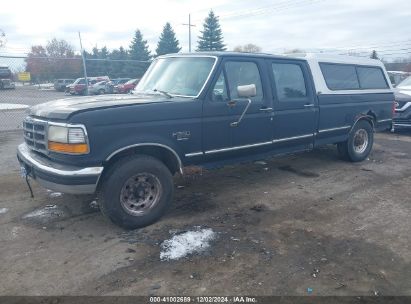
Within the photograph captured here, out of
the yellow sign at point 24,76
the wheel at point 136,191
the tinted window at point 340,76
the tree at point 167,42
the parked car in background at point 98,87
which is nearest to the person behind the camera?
the wheel at point 136,191

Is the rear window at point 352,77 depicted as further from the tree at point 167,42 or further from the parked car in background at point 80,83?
the tree at point 167,42

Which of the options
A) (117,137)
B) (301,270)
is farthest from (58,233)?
(301,270)

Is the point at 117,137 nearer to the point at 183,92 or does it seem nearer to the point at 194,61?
the point at 183,92

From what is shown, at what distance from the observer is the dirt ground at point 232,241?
3188 millimetres

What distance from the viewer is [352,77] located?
6.97 metres

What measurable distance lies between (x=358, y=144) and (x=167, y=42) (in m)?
45.3

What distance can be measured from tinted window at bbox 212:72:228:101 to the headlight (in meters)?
1.77

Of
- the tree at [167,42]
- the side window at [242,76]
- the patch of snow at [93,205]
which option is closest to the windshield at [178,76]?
the side window at [242,76]

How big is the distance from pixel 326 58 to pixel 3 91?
500 inches

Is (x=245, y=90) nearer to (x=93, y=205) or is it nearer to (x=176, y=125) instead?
(x=176, y=125)

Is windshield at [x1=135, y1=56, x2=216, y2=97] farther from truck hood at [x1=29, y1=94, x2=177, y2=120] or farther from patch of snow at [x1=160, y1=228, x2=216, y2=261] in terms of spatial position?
patch of snow at [x1=160, y1=228, x2=216, y2=261]

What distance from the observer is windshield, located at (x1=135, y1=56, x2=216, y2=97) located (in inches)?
187

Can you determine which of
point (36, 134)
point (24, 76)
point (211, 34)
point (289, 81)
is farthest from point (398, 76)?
point (211, 34)

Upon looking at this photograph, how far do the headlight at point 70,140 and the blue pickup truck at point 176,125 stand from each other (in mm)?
10
